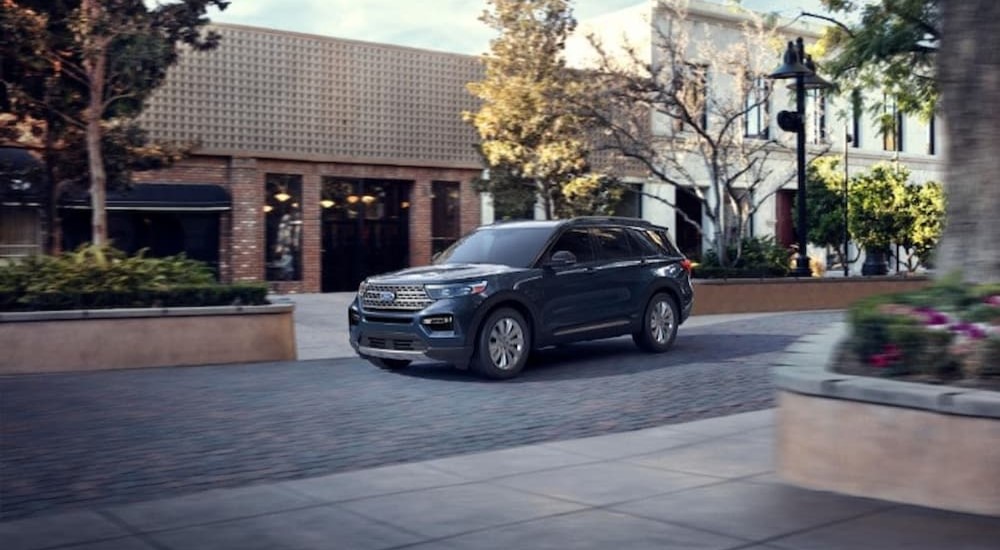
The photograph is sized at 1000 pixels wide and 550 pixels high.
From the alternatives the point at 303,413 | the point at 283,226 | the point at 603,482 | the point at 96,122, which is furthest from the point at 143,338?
the point at 283,226

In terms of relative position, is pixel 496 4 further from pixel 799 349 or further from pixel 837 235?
pixel 799 349

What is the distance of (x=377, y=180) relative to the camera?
29.5 m

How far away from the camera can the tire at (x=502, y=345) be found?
12.3 meters

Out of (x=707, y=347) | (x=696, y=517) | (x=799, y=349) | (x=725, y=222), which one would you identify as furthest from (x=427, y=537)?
(x=725, y=222)

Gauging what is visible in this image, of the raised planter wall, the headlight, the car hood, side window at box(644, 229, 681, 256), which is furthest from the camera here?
the raised planter wall

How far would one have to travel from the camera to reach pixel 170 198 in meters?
25.4

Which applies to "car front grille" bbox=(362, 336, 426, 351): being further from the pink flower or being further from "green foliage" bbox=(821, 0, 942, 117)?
"green foliage" bbox=(821, 0, 942, 117)

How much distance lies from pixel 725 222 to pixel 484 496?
1884cm

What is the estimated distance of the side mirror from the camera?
43.4 ft

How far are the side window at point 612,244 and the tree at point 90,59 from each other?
7463mm

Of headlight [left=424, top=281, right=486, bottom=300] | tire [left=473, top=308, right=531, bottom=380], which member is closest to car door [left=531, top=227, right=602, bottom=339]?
tire [left=473, top=308, right=531, bottom=380]

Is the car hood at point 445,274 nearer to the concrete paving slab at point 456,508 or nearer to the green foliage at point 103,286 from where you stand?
the green foliage at point 103,286

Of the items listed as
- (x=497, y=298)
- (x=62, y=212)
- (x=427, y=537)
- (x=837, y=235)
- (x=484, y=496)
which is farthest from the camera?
(x=837, y=235)

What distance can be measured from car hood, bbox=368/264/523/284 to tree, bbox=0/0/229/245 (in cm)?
583
